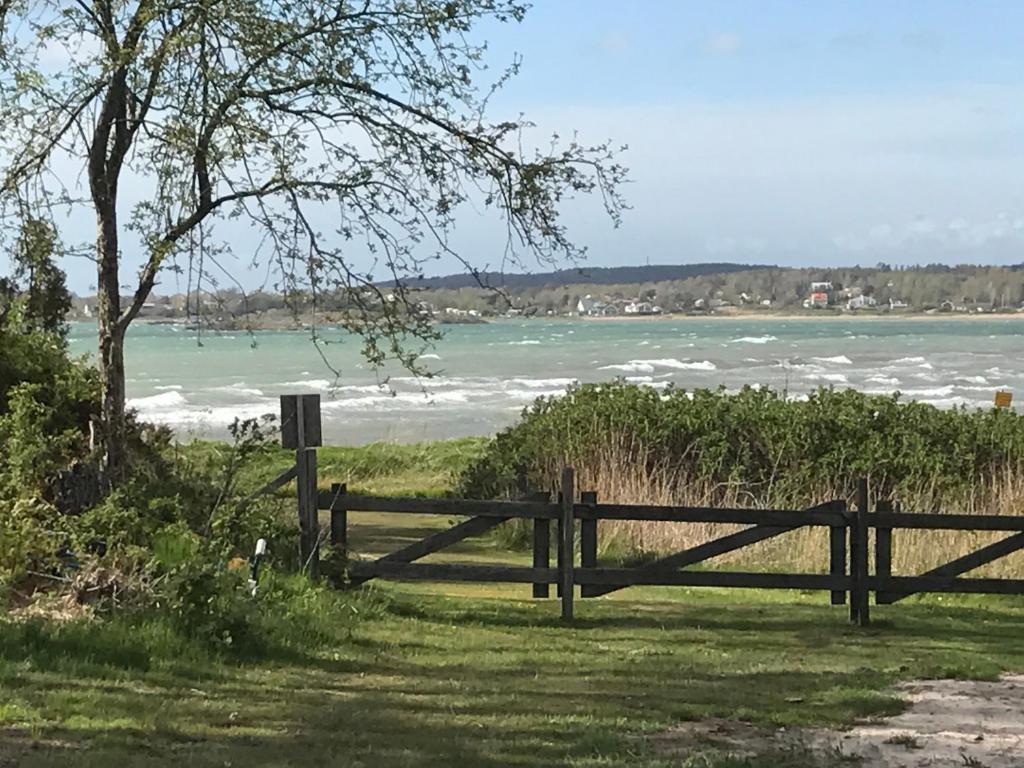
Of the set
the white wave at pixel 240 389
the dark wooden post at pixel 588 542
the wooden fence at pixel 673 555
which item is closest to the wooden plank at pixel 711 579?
the wooden fence at pixel 673 555

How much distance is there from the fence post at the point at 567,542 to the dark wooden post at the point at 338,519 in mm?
1871

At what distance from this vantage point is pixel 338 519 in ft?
39.4

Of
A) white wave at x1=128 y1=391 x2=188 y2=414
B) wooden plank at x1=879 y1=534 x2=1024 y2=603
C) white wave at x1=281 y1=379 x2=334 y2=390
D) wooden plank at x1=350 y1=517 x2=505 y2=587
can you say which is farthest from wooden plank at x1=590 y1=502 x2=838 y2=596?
white wave at x1=281 y1=379 x2=334 y2=390

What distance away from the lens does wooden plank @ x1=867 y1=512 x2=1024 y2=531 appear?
11.5 metres

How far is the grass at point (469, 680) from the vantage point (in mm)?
6742

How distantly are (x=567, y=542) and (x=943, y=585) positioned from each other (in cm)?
325

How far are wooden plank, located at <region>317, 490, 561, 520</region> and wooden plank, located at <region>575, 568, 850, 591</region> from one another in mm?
633

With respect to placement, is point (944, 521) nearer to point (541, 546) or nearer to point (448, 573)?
point (541, 546)

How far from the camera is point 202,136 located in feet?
36.3

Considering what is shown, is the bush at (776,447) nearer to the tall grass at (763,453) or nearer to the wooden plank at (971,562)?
the tall grass at (763,453)

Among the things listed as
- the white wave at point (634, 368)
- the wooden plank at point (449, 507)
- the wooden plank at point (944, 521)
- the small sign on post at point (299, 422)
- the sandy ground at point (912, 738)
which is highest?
the small sign on post at point (299, 422)

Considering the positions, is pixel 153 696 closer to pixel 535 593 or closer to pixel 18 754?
pixel 18 754

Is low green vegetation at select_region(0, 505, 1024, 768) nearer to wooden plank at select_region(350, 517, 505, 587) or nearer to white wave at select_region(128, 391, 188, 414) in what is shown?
wooden plank at select_region(350, 517, 505, 587)

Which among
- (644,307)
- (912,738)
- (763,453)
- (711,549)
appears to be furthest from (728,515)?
(644,307)
